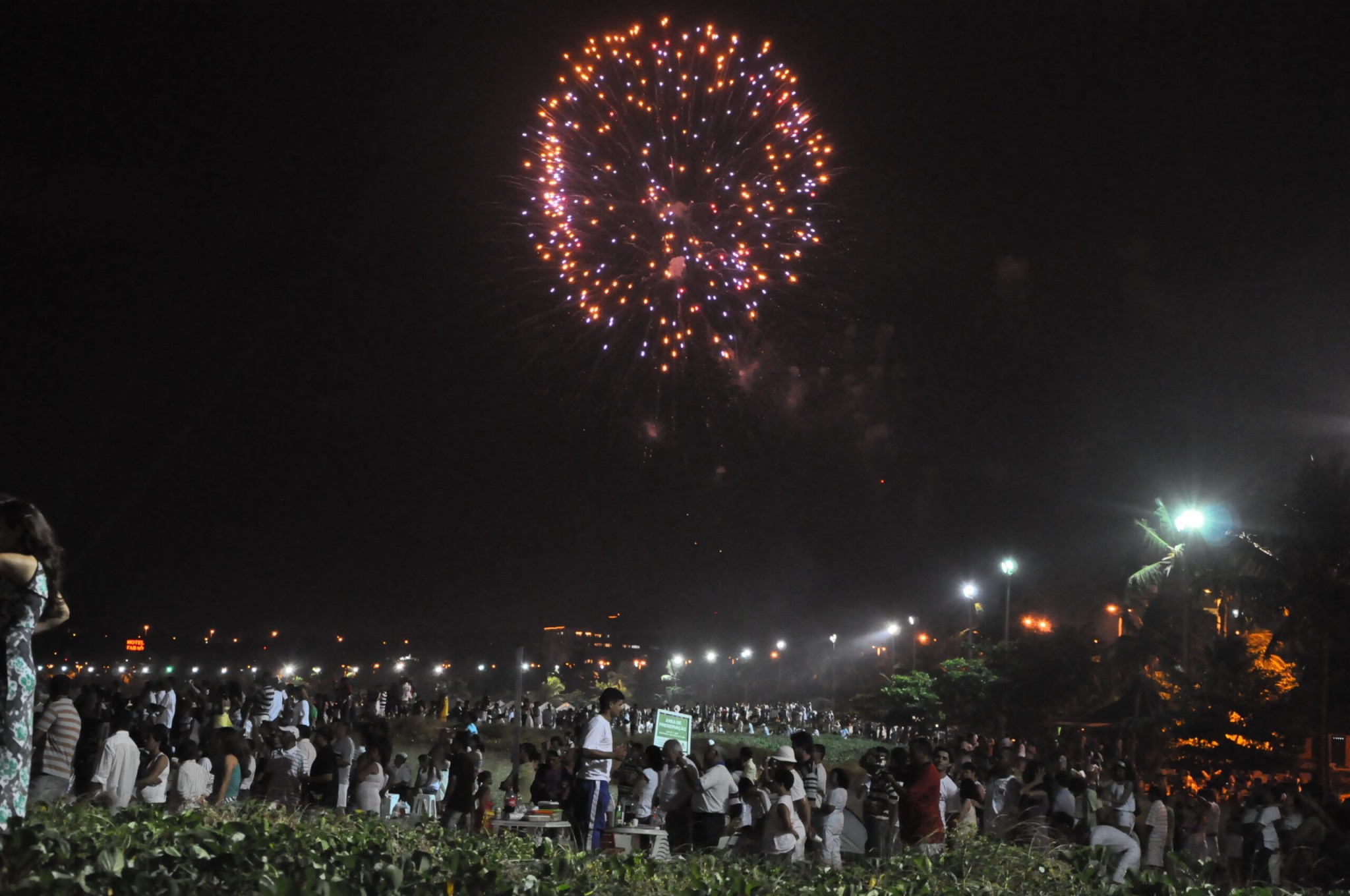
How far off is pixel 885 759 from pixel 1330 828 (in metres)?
5.58

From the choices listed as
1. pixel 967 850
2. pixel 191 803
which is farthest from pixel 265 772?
pixel 967 850

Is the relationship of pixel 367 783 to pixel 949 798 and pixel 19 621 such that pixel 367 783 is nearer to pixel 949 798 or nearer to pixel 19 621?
pixel 949 798

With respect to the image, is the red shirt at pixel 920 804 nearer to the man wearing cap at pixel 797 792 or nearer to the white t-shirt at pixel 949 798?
the man wearing cap at pixel 797 792

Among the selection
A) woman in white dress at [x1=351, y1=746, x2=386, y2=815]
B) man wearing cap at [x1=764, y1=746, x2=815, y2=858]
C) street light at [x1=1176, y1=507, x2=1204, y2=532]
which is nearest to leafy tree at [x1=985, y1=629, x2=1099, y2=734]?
street light at [x1=1176, y1=507, x2=1204, y2=532]

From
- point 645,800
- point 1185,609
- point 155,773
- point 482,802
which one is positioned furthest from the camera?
point 1185,609

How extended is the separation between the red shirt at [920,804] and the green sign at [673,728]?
716 cm

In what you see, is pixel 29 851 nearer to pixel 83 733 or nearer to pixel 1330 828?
pixel 83 733

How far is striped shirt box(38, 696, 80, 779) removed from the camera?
7926mm

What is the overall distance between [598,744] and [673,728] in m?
5.85

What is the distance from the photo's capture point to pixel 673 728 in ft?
57.6

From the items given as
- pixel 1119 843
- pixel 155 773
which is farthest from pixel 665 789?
pixel 155 773

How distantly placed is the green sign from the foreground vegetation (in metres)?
10.1

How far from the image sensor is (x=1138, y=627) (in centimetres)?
3972

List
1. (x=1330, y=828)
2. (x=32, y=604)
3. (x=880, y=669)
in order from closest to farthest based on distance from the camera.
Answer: (x=32, y=604)
(x=1330, y=828)
(x=880, y=669)
